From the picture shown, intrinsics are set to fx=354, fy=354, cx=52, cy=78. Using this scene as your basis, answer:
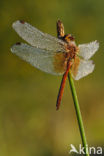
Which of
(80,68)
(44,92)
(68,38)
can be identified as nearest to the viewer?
(68,38)

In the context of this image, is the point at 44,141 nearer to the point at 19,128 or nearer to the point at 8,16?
the point at 19,128

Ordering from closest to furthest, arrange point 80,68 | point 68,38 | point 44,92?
point 68,38, point 80,68, point 44,92

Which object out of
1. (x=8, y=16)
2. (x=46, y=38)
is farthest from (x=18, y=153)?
(x=46, y=38)

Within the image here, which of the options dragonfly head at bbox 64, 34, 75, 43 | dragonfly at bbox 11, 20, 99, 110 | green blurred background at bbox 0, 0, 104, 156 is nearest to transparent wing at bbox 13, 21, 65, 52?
dragonfly at bbox 11, 20, 99, 110

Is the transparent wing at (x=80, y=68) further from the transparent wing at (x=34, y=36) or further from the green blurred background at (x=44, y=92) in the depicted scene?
the green blurred background at (x=44, y=92)

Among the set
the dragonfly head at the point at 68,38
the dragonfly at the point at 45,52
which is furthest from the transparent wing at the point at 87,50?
the dragonfly head at the point at 68,38

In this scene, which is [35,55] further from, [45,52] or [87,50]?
[87,50]

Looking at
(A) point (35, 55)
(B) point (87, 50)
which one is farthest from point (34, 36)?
(B) point (87, 50)

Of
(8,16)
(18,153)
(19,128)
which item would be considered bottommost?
(18,153)
